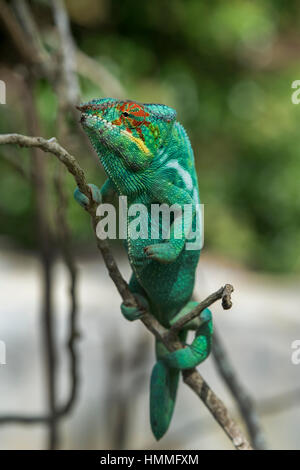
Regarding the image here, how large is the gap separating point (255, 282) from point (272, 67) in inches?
49.1

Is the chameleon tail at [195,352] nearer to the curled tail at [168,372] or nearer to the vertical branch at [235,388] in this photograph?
the curled tail at [168,372]

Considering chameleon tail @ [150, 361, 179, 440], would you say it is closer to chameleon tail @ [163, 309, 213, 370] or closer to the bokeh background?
chameleon tail @ [163, 309, 213, 370]

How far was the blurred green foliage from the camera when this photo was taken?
8.77ft

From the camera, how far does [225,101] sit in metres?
2.96

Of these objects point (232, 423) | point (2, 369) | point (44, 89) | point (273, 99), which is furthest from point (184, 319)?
point (273, 99)

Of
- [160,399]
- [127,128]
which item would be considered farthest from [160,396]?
[127,128]

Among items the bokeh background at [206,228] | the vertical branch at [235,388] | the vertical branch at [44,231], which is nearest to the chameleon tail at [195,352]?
the vertical branch at [235,388]

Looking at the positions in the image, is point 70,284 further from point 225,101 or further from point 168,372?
point 225,101

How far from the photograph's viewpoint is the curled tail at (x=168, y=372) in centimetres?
52

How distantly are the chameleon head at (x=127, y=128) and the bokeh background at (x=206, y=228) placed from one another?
0.57m

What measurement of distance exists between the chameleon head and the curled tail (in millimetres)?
161

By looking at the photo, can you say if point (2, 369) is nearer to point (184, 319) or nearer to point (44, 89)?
point (44, 89)

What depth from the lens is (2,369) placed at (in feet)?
5.71

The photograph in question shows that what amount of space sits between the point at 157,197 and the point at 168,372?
0.58 ft
